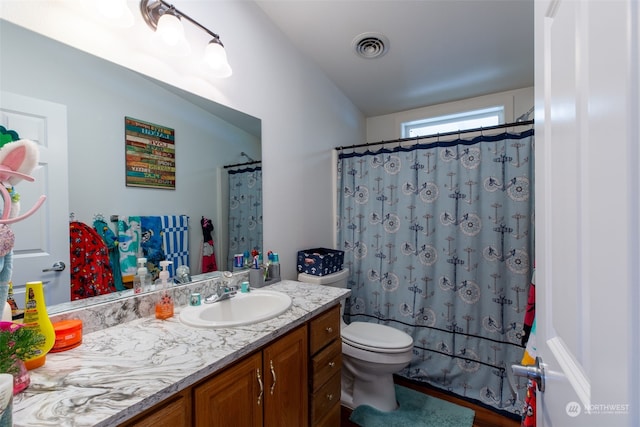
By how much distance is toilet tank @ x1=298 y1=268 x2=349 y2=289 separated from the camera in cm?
186

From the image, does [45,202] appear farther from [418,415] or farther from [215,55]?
[418,415]

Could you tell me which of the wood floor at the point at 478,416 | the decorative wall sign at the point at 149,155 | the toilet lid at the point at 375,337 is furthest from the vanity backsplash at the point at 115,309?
the wood floor at the point at 478,416

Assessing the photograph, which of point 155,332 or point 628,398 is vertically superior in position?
point 628,398

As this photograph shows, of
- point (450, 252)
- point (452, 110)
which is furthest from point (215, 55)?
point (452, 110)

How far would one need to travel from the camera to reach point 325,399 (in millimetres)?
1351

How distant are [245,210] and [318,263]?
607mm

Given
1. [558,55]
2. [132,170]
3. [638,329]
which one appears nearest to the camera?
[638,329]

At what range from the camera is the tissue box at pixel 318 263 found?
74.7 inches

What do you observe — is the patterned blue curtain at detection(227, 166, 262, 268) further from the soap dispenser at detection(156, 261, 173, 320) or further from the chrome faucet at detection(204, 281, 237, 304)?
the soap dispenser at detection(156, 261, 173, 320)

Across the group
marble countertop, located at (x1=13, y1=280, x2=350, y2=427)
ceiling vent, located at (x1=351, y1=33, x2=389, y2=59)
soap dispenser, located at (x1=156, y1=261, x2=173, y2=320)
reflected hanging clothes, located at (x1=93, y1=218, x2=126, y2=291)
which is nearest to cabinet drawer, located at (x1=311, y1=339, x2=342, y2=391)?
marble countertop, located at (x1=13, y1=280, x2=350, y2=427)

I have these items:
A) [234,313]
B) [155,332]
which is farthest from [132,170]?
[234,313]

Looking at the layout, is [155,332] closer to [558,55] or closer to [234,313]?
[234,313]

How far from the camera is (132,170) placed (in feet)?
3.75

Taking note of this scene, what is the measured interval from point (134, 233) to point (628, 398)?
1.37 m
